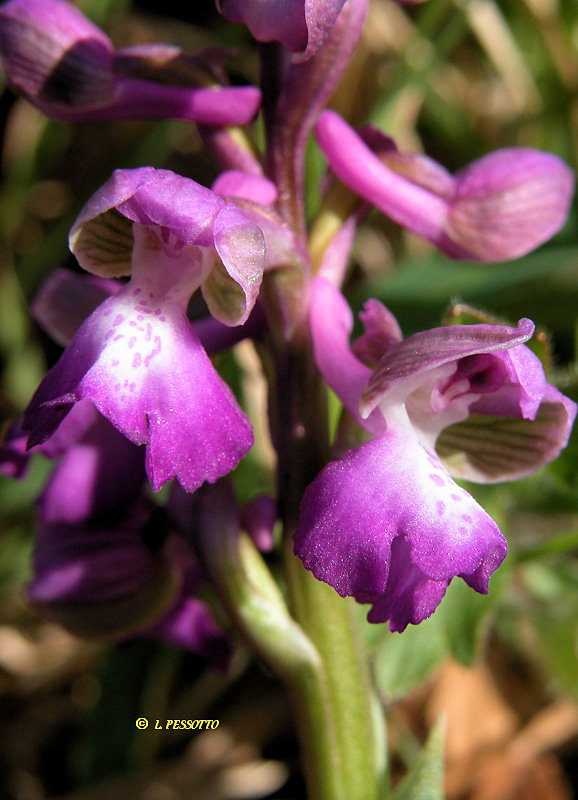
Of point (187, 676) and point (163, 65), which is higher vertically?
point (163, 65)

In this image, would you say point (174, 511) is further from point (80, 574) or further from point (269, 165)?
point (269, 165)

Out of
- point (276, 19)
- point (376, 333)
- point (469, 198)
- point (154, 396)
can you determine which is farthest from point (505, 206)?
point (154, 396)

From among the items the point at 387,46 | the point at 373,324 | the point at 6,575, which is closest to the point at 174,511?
the point at 373,324

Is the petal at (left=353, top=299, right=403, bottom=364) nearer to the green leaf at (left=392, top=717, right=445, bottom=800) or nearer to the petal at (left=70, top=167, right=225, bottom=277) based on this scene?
the petal at (left=70, top=167, right=225, bottom=277)

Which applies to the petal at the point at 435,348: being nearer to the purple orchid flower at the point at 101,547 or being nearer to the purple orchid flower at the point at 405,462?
the purple orchid flower at the point at 405,462

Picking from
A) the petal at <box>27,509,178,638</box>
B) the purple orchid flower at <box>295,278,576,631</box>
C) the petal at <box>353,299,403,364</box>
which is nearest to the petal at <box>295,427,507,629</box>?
the purple orchid flower at <box>295,278,576,631</box>

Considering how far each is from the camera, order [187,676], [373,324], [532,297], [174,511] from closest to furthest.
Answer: [373,324], [174,511], [532,297], [187,676]

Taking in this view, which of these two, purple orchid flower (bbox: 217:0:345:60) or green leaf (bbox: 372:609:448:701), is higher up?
purple orchid flower (bbox: 217:0:345:60)
